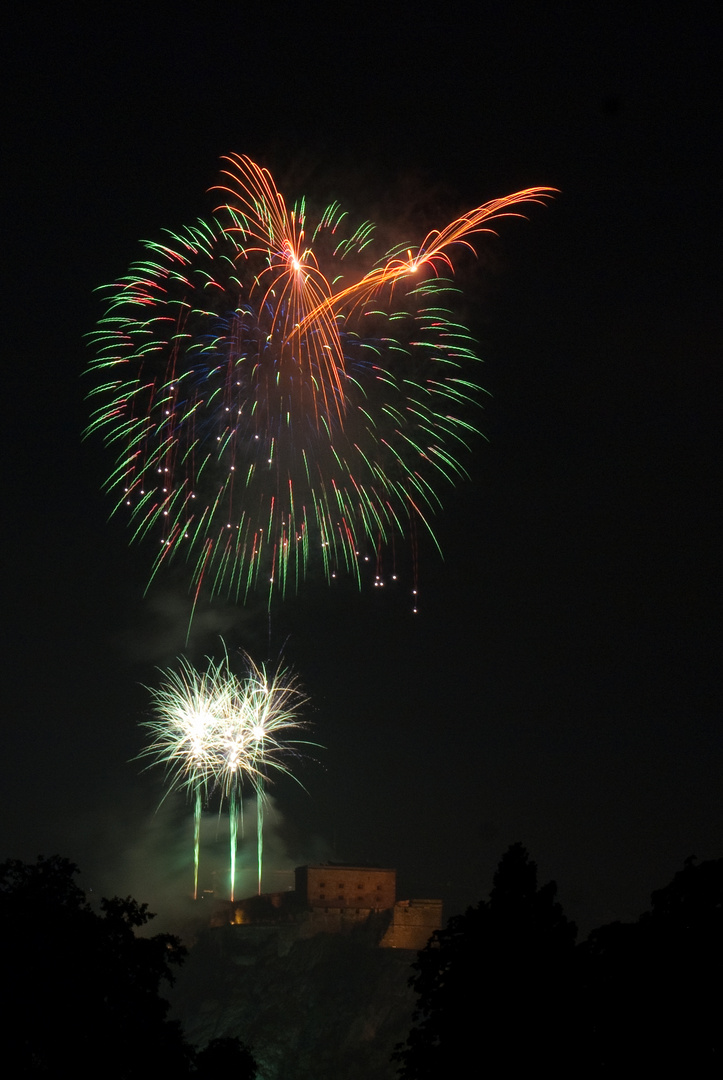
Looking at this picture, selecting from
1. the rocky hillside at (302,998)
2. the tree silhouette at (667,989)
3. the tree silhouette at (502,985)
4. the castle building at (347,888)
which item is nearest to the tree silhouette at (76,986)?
the tree silhouette at (502,985)

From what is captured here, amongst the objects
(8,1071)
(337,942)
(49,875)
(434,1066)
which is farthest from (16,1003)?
(337,942)

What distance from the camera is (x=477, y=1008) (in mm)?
Result: 22781

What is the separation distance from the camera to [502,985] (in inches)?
910

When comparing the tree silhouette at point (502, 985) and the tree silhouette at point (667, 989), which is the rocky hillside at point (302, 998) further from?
the tree silhouette at point (667, 989)

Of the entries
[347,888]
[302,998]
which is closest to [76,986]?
[302,998]

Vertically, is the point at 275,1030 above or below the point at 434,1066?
above

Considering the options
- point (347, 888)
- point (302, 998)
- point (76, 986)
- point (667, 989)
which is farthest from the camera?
point (347, 888)

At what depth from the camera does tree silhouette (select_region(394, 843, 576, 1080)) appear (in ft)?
71.3

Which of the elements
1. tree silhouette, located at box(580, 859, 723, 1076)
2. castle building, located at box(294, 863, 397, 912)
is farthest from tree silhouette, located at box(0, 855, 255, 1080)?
castle building, located at box(294, 863, 397, 912)

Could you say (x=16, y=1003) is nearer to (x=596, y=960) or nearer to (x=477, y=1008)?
(x=477, y=1008)

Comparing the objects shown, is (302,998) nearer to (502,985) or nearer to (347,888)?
(347,888)

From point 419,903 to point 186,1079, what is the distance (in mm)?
85961

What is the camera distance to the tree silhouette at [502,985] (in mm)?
21734

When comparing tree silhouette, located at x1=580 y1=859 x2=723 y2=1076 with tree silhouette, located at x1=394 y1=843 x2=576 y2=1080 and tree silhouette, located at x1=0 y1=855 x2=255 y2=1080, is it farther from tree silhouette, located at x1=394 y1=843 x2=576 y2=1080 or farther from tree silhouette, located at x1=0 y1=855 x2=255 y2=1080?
tree silhouette, located at x1=0 y1=855 x2=255 y2=1080
